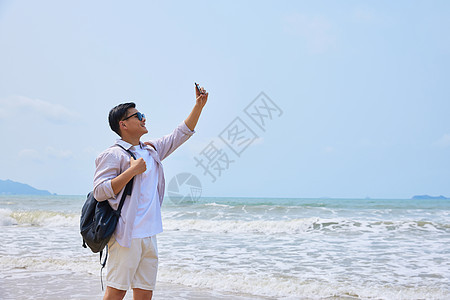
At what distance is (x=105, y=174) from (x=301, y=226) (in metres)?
11.3

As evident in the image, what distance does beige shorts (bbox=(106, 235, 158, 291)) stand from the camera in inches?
76.7

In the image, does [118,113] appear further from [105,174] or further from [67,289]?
[67,289]

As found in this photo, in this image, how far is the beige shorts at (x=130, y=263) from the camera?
1948 mm

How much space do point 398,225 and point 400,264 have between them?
248 inches

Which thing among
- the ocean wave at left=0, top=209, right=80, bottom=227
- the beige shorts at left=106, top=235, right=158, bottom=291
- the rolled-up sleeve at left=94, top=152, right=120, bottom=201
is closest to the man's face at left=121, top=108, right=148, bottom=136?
the rolled-up sleeve at left=94, top=152, right=120, bottom=201

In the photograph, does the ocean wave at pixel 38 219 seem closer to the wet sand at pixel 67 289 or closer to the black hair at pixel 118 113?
the wet sand at pixel 67 289

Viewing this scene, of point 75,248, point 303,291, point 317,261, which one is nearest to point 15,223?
point 75,248

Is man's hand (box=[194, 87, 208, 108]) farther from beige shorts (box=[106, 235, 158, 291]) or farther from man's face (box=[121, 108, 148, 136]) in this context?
beige shorts (box=[106, 235, 158, 291])

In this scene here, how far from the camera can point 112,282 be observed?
6.43 feet

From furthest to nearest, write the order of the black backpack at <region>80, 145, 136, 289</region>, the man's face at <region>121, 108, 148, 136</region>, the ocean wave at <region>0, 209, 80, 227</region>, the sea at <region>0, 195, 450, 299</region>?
the ocean wave at <region>0, 209, 80, 227</region>
the sea at <region>0, 195, 450, 299</region>
the man's face at <region>121, 108, 148, 136</region>
the black backpack at <region>80, 145, 136, 289</region>

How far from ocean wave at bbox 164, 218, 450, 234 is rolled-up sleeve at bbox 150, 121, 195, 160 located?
32.1 ft

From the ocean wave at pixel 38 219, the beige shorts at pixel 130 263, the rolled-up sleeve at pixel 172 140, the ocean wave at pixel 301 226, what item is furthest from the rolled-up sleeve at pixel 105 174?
the ocean wave at pixel 38 219

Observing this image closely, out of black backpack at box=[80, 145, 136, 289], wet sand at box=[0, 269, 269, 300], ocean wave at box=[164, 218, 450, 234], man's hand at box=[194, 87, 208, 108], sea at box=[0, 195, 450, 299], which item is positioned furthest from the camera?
ocean wave at box=[164, 218, 450, 234]

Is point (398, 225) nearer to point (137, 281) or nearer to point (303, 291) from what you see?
point (303, 291)
